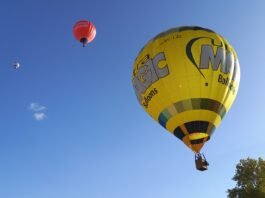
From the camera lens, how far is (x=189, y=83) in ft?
71.2

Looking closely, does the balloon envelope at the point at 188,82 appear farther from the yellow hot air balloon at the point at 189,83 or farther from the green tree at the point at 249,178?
the green tree at the point at 249,178

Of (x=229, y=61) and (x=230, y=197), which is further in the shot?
(x=230, y=197)

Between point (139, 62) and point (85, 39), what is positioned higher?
point (85, 39)

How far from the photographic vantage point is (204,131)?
21.5m

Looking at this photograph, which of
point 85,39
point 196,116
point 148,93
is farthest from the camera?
point 85,39

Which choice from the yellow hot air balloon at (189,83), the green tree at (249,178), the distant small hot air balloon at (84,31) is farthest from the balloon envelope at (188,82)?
the green tree at (249,178)

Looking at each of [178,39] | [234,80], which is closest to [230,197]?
[234,80]

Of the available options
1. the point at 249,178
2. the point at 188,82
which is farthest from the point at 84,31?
the point at 249,178

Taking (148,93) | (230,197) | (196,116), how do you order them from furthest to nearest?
(230,197) < (148,93) < (196,116)

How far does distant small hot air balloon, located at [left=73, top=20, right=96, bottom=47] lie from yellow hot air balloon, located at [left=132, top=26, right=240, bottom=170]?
11455 millimetres

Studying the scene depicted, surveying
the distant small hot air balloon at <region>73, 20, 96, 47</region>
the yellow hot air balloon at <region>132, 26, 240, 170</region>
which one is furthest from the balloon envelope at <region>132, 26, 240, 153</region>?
the distant small hot air balloon at <region>73, 20, 96, 47</region>

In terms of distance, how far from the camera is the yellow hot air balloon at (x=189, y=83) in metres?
21.5

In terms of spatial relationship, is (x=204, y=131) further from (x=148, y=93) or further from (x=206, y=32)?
(x=206, y=32)

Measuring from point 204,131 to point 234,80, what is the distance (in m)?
3.91
